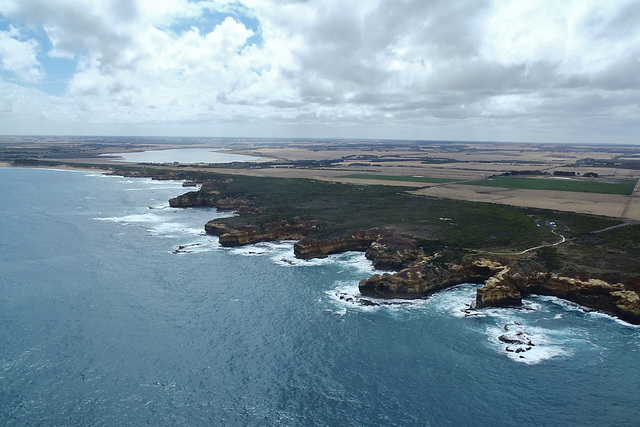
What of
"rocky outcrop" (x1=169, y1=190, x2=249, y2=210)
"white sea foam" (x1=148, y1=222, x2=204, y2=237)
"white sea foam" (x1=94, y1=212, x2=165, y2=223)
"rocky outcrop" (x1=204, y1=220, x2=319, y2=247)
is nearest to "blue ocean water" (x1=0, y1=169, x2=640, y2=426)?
"rocky outcrop" (x1=204, y1=220, x2=319, y2=247)

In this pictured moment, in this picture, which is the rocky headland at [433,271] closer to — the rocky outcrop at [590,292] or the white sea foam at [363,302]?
the rocky outcrop at [590,292]

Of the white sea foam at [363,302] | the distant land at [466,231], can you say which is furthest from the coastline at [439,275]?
the white sea foam at [363,302]

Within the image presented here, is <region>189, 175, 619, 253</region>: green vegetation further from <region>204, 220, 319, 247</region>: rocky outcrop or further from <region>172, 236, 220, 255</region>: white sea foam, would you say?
<region>172, 236, 220, 255</region>: white sea foam

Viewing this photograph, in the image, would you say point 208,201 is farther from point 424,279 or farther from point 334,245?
point 424,279

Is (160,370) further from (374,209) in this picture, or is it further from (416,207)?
(416,207)

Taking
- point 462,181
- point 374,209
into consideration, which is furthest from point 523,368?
point 462,181

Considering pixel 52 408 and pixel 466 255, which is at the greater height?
pixel 466 255
